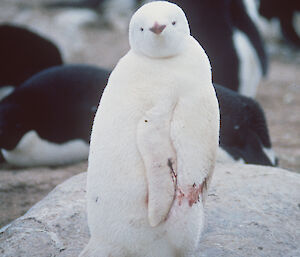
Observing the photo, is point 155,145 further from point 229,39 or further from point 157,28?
point 229,39

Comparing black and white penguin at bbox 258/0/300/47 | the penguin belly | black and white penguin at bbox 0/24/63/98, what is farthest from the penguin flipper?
black and white penguin at bbox 258/0/300/47

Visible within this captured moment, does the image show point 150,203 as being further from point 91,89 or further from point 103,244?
point 91,89

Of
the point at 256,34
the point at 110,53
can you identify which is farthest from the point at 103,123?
the point at 110,53

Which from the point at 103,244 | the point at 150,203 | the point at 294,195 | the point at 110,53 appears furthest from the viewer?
the point at 110,53

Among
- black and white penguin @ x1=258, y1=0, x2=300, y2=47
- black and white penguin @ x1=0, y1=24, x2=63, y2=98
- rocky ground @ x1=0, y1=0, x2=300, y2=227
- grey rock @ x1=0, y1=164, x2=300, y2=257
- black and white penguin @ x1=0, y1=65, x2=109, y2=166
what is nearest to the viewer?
grey rock @ x1=0, y1=164, x2=300, y2=257

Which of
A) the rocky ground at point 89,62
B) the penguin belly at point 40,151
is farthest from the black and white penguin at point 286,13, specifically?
the penguin belly at point 40,151

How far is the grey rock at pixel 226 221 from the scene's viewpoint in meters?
2.11

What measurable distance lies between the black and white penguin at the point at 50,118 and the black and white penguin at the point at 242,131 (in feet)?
2.80

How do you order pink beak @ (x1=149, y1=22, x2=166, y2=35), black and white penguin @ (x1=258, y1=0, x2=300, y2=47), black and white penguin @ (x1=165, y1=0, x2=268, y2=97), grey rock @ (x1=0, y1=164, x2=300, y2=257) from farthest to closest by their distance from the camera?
black and white penguin @ (x1=258, y1=0, x2=300, y2=47)
black and white penguin @ (x1=165, y1=0, x2=268, y2=97)
grey rock @ (x1=0, y1=164, x2=300, y2=257)
pink beak @ (x1=149, y1=22, x2=166, y2=35)

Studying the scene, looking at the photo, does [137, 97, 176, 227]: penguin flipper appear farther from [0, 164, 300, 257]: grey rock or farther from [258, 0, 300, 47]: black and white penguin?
[258, 0, 300, 47]: black and white penguin

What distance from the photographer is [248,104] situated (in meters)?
3.29

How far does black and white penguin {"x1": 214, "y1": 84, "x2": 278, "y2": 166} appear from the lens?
3.18m

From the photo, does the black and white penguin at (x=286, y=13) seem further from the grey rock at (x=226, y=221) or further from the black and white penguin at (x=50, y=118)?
the grey rock at (x=226, y=221)

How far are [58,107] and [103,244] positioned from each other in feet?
6.17
